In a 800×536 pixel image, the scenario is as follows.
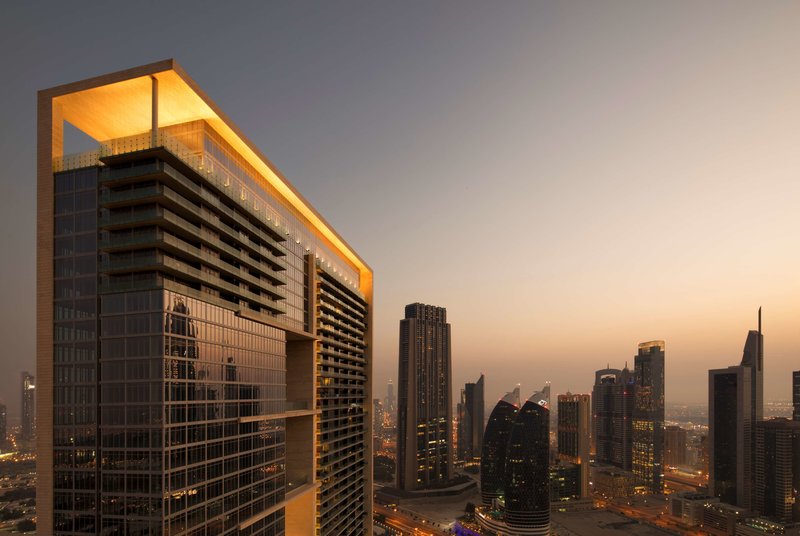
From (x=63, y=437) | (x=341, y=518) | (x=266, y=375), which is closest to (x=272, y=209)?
(x=266, y=375)

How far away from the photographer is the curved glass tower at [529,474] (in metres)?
169

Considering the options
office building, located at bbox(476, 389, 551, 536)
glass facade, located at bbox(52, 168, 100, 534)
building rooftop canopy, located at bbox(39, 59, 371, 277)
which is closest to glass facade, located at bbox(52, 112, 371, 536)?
glass facade, located at bbox(52, 168, 100, 534)

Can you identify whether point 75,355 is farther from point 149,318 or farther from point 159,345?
point 159,345

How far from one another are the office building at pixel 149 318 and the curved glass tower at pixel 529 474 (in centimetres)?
12512

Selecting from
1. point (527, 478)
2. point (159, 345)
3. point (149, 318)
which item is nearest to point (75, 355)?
point (149, 318)

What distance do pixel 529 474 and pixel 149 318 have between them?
15296 centimetres

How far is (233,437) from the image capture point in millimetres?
56938

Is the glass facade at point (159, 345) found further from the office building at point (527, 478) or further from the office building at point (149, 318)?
the office building at point (527, 478)

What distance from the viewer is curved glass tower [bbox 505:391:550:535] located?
554 feet

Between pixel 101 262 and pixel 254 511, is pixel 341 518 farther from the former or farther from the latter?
pixel 101 262

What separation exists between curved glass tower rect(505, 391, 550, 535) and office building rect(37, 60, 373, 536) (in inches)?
4926

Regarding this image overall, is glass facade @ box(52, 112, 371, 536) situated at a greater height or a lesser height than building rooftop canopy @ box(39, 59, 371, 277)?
lesser

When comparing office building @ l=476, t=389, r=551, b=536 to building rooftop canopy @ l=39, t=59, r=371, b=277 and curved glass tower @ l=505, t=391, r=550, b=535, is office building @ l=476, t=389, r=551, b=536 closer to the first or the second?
curved glass tower @ l=505, t=391, r=550, b=535

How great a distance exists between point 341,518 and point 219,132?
7330cm
